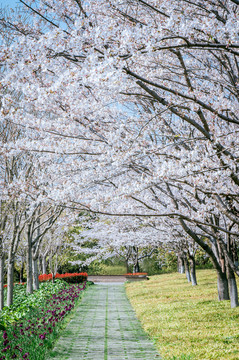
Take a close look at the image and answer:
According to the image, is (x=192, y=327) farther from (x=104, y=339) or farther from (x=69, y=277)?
(x=69, y=277)

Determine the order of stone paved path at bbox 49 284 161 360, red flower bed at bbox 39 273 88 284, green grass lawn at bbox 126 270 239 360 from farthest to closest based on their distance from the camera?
1. red flower bed at bbox 39 273 88 284
2. stone paved path at bbox 49 284 161 360
3. green grass lawn at bbox 126 270 239 360

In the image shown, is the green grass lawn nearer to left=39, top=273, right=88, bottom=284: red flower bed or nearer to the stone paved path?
the stone paved path

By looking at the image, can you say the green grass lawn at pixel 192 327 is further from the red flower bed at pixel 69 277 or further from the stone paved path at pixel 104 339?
the red flower bed at pixel 69 277

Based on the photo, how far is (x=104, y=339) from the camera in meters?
7.19

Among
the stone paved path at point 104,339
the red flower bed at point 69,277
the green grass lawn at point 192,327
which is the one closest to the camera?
the green grass lawn at point 192,327

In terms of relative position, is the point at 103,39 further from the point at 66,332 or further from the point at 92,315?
the point at 92,315

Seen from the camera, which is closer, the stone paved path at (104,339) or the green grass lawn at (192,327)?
the green grass lawn at (192,327)

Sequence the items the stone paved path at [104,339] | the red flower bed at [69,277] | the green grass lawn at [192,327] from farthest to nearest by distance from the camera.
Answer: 1. the red flower bed at [69,277]
2. the stone paved path at [104,339]
3. the green grass lawn at [192,327]

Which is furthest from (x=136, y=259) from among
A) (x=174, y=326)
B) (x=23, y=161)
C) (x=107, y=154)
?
(x=107, y=154)

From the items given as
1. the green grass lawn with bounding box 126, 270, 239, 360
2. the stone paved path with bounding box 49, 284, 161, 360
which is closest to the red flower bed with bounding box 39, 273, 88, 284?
the green grass lawn with bounding box 126, 270, 239, 360

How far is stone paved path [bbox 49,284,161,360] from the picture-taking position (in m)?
5.94

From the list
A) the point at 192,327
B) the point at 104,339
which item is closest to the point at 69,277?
the point at 192,327

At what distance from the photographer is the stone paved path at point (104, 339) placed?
19.5ft

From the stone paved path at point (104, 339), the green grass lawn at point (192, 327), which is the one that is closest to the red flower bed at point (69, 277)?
the green grass lawn at point (192, 327)
